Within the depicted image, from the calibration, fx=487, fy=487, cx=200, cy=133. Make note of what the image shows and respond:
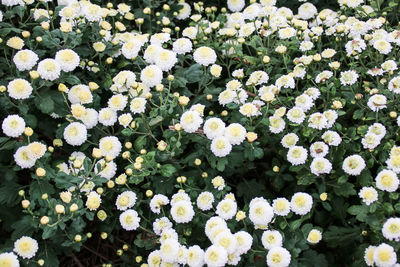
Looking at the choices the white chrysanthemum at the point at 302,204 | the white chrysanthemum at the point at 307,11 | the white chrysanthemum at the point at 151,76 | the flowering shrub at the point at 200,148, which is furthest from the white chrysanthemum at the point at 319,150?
the white chrysanthemum at the point at 307,11

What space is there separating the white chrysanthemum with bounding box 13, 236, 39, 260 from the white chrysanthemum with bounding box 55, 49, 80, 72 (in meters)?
0.93

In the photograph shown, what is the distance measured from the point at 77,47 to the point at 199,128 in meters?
0.99

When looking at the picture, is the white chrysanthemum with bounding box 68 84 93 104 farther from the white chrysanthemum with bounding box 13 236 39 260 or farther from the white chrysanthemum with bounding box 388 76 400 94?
the white chrysanthemum with bounding box 388 76 400 94

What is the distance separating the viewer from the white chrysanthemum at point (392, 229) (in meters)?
2.08

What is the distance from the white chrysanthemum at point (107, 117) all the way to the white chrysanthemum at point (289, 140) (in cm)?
92

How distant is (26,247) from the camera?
2309 mm

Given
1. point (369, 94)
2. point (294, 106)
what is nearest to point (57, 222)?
point (294, 106)

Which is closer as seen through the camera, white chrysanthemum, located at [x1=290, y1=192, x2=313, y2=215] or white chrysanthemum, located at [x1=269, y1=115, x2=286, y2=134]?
white chrysanthemum, located at [x1=290, y1=192, x2=313, y2=215]

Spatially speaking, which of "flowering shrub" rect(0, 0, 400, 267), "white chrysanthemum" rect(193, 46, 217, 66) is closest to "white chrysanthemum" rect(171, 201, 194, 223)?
"flowering shrub" rect(0, 0, 400, 267)

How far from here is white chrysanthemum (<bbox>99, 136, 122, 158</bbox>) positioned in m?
2.57

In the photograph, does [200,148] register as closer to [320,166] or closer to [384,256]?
[320,166]

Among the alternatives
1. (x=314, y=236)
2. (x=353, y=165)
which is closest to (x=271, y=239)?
(x=314, y=236)

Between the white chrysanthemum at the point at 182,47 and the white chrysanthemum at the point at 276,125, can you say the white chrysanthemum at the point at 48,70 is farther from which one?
the white chrysanthemum at the point at 276,125

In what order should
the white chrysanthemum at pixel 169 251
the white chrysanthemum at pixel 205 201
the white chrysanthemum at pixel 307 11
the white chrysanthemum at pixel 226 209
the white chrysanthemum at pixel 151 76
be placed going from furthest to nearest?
the white chrysanthemum at pixel 307 11
the white chrysanthemum at pixel 151 76
the white chrysanthemum at pixel 205 201
the white chrysanthemum at pixel 226 209
the white chrysanthemum at pixel 169 251
